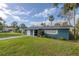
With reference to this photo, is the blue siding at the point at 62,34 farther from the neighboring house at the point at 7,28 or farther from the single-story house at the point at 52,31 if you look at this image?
the neighboring house at the point at 7,28

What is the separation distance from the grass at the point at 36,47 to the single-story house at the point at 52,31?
7 centimetres

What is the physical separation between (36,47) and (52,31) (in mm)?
333

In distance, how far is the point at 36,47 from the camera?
13.3ft

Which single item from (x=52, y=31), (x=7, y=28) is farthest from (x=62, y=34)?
(x=7, y=28)

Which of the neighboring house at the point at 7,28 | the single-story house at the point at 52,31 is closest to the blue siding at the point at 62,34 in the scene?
the single-story house at the point at 52,31

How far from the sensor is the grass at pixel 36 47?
4008 millimetres

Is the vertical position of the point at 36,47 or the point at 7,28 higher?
the point at 7,28

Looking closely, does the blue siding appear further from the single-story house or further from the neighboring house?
the neighboring house

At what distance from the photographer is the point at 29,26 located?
13.4ft

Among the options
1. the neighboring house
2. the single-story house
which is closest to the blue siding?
the single-story house

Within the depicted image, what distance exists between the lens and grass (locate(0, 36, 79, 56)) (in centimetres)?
401

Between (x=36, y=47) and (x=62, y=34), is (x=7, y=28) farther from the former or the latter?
(x=62, y=34)

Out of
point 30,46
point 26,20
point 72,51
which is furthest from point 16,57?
point 72,51

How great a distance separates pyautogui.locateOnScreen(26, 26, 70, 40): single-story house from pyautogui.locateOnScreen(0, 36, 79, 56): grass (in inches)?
2.9
